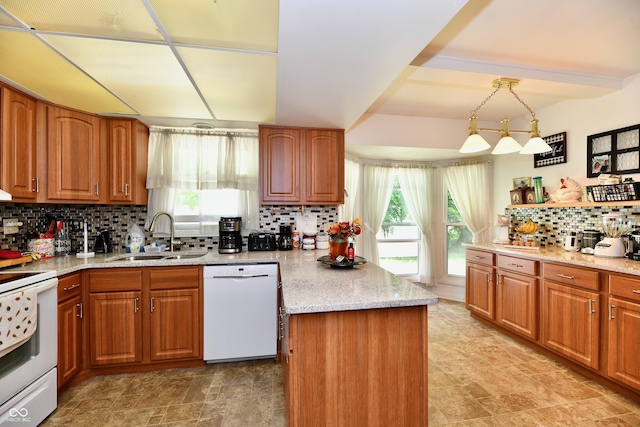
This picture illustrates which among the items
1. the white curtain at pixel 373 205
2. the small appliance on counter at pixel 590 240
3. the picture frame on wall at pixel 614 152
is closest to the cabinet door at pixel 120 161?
the white curtain at pixel 373 205

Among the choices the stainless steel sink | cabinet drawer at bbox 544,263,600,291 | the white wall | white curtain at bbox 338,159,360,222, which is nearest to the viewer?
cabinet drawer at bbox 544,263,600,291

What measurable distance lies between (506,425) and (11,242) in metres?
3.96

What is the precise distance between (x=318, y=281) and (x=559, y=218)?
3.01 m

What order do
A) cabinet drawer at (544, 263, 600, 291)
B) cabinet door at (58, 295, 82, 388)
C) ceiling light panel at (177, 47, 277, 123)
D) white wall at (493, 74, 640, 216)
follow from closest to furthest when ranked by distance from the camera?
ceiling light panel at (177, 47, 277, 123) < cabinet door at (58, 295, 82, 388) < cabinet drawer at (544, 263, 600, 291) < white wall at (493, 74, 640, 216)

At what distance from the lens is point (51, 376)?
72.1 inches

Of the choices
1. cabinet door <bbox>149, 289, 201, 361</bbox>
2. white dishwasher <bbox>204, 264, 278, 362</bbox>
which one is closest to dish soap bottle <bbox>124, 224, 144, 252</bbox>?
cabinet door <bbox>149, 289, 201, 361</bbox>

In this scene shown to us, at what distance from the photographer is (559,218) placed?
3053mm

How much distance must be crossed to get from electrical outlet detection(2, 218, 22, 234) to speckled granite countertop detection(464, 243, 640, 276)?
14.9 ft

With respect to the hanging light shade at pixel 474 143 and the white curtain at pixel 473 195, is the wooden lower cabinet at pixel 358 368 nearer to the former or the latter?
the hanging light shade at pixel 474 143

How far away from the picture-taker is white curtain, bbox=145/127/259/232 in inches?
118

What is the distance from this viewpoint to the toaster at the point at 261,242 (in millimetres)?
2936

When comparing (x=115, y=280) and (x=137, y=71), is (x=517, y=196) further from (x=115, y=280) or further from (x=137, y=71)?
(x=115, y=280)

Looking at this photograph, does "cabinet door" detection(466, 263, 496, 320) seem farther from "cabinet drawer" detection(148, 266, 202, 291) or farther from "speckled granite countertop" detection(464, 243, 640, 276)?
"cabinet drawer" detection(148, 266, 202, 291)

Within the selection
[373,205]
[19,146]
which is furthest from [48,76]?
[373,205]
